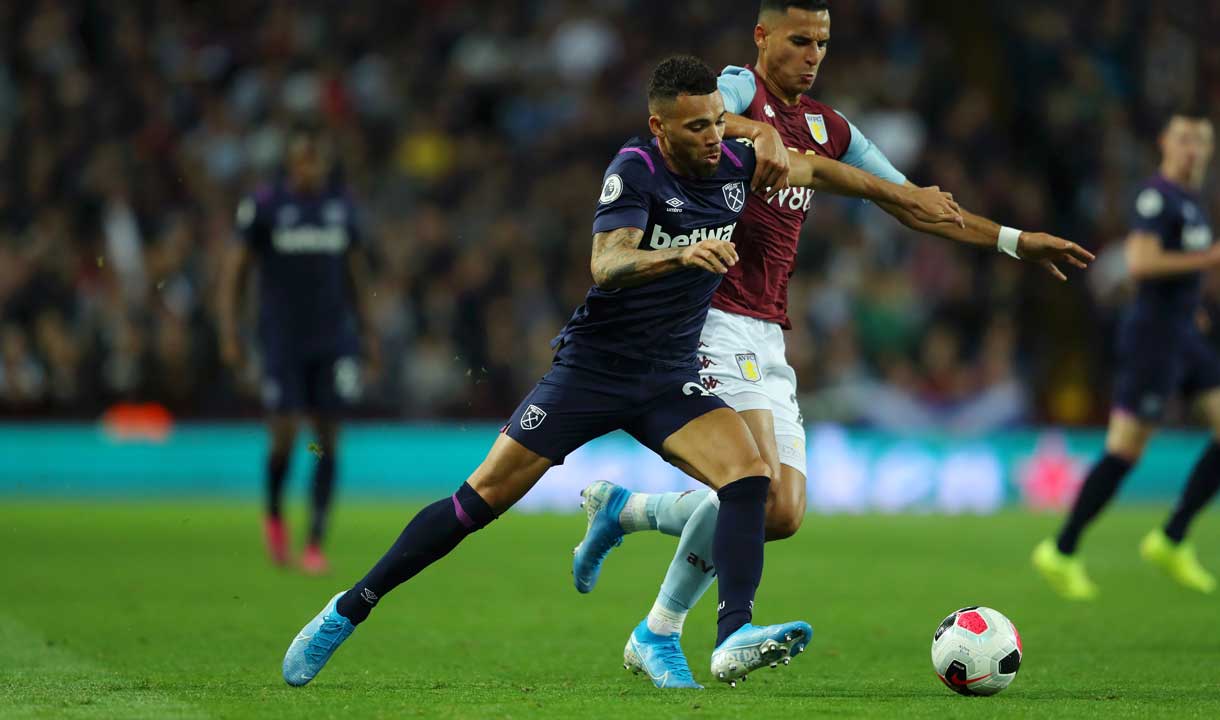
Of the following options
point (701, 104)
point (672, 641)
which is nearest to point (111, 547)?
point (672, 641)

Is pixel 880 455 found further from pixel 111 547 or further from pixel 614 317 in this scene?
pixel 614 317

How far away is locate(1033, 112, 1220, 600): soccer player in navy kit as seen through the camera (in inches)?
387

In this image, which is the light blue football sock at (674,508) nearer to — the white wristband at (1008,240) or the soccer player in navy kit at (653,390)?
the soccer player in navy kit at (653,390)

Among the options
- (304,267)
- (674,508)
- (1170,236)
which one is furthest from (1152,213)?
(304,267)

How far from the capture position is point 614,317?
612cm

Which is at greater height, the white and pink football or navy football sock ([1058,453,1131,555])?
the white and pink football

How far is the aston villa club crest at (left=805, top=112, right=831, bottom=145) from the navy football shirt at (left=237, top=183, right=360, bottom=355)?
4.82m

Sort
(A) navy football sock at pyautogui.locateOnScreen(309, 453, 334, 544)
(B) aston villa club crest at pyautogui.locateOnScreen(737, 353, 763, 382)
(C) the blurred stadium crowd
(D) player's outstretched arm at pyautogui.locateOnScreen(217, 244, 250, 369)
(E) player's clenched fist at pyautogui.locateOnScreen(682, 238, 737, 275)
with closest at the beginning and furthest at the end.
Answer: (E) player's clenched fist at pyautogui.locateOnScreen(682, 238, 737, 275) → (B) aston villa club crest at pyautogui.locateOnScreen(737, 353, 763, 382) → (A) navy football sock at pyautogui.locateOnScreen(309, 453, 334, 544) → (D) player's outstretched arm at pyautogui.locateOnScreen(217, 244, 250, 369) → (C) the blurred stadium crowd

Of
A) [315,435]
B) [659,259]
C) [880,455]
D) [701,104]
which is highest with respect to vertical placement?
[701,104]

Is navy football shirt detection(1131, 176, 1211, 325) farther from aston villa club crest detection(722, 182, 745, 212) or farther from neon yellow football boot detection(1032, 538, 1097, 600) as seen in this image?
aston villa club crest detection(722, 182, 745, 212)

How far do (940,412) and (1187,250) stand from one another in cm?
745

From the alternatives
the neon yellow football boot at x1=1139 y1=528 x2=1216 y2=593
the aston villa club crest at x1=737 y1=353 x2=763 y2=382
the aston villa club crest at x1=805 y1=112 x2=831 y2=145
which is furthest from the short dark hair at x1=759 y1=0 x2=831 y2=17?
the neon yellow football boot at x1=1139 y1=528 x2=1216 y2=593

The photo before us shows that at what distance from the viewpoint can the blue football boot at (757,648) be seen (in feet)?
18.0

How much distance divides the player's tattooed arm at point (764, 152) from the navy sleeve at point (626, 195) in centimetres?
44
